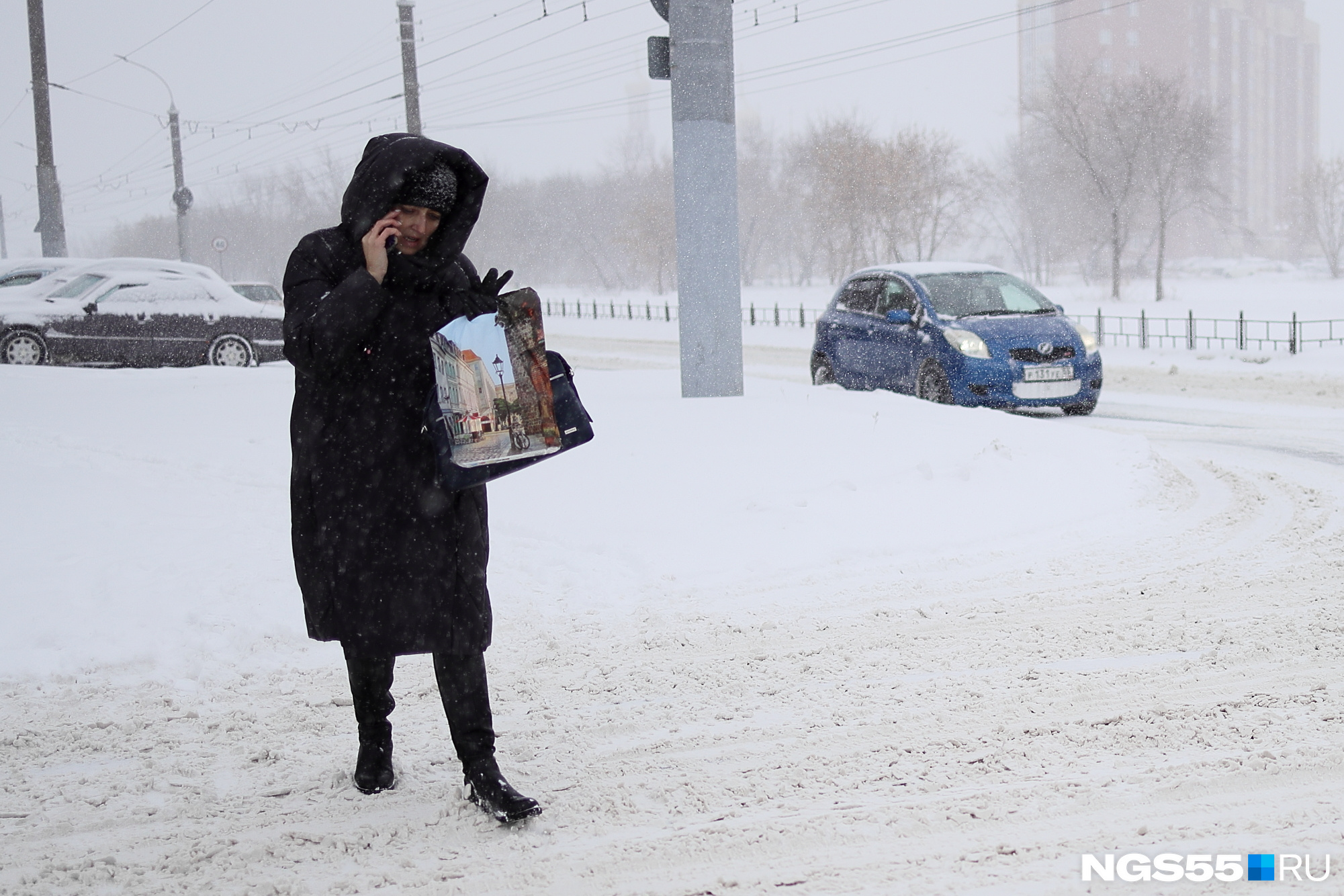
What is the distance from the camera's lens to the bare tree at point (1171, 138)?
3741 cm

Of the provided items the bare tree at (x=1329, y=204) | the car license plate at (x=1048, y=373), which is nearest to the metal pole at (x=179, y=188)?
the car license plate at (x=1048, y=373)

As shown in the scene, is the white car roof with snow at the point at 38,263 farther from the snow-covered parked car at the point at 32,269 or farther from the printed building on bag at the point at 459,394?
the printed building on bag at the point at 459,394

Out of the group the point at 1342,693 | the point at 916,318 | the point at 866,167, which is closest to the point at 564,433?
the point at 1342,693

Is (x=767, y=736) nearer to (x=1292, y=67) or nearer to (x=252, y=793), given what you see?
(x=252, y=793)

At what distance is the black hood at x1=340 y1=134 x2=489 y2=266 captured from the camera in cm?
306

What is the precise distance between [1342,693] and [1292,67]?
128 m

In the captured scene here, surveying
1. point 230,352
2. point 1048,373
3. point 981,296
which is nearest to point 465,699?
point 1048,373

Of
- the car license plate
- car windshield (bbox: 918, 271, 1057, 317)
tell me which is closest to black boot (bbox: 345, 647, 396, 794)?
the car license plate

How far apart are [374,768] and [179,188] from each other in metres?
30.4

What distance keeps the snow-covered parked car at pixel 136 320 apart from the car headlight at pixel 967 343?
397 inches

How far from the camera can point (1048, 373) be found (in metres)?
11.7

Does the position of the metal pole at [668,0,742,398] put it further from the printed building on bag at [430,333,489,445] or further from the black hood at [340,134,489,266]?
the printed building on bag at [430,333,489,445]

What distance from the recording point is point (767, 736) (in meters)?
3.76

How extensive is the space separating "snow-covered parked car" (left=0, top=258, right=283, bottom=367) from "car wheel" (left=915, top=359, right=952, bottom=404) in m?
9.80
